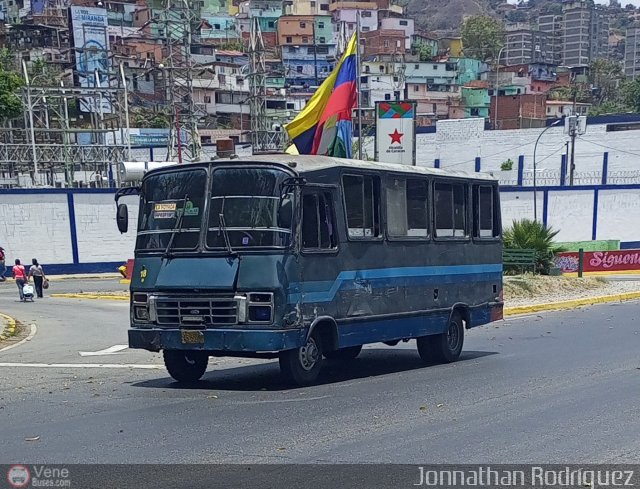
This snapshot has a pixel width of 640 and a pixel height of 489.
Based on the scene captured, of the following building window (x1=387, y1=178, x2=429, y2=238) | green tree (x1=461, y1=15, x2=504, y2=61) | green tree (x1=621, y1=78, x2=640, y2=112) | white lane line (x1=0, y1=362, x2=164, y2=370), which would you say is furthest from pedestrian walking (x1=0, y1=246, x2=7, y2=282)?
green tree (x1=461, y1=15, x2=504, y2=61)

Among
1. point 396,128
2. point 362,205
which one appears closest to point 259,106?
point 396,128

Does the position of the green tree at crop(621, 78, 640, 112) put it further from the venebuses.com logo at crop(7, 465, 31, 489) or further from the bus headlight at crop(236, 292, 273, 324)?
the venebuses.com logo at crop(7, 465, 31, 489)

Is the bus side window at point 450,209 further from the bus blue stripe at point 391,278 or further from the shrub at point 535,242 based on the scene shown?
the shrub at point 535,242

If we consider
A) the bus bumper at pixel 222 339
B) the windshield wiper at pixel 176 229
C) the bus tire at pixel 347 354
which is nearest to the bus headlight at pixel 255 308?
the bus bumper at pixel 222 339

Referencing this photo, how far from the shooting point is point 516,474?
7.09 m

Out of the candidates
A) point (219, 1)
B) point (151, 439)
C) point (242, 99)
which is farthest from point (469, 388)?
point (219, 1)

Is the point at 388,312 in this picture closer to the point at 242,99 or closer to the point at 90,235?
the point at 90,235

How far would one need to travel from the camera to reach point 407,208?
43.8 feet

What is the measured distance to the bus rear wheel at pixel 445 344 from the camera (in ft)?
47.1

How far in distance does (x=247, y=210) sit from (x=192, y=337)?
178 centimetres

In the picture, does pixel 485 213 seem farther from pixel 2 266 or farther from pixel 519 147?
pixel 519 147

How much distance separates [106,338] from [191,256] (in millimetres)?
7973

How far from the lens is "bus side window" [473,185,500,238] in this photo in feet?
49.8

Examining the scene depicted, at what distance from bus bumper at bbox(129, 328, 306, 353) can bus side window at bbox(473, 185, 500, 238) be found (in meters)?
5.37
